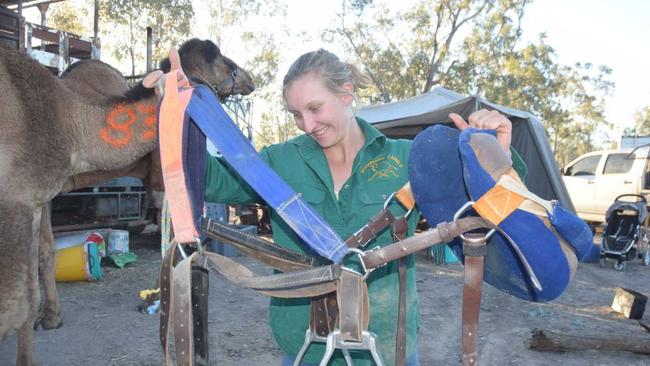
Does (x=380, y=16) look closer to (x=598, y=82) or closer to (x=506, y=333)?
(x=598, y=82)

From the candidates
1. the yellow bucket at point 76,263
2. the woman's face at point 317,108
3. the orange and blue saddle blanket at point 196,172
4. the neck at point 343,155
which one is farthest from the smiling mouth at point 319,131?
the yellow bucket at point 76,263

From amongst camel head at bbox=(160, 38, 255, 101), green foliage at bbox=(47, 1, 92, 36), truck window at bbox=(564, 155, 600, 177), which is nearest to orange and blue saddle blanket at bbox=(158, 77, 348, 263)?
camel head at bbox=(160, 38, 255, 101)

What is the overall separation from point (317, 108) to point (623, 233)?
9425 mm

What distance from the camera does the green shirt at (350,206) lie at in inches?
78.8

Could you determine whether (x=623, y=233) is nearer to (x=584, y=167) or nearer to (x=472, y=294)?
(x=584, y=167)

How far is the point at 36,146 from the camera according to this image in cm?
333

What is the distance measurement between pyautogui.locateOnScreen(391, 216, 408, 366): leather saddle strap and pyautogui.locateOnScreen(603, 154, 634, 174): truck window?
1356 centimetres

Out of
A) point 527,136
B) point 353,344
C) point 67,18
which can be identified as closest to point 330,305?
point 353,344

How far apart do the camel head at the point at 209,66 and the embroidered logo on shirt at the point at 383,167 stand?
3.44 metres

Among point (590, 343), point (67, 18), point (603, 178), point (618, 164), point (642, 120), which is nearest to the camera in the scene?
point (590, 343)

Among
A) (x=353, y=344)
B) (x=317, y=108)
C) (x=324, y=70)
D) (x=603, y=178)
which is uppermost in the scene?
(x=324, y=70)

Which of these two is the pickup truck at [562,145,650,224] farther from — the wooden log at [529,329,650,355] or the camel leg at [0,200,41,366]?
the camel leg at [0,200,41,366]

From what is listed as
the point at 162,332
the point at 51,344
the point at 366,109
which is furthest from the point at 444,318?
the point at 366,109

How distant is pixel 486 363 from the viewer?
4.55 metres
